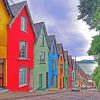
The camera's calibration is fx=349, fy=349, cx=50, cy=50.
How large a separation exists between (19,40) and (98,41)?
26181 mm

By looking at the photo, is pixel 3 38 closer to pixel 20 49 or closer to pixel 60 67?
pixel 20 49

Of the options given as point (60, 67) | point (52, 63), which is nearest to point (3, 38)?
point (52, 63)

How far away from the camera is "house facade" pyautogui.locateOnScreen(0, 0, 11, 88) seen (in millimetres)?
35875

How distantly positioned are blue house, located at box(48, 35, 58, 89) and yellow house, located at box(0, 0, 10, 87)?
17745 mm

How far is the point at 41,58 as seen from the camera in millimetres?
50469

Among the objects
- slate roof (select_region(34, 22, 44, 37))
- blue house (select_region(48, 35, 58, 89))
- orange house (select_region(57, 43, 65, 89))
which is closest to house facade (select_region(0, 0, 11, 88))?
slate roof (select_region(34, 22, 44, 37))

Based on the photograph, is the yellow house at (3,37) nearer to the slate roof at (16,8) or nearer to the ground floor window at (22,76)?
the slate roof at (16,8)

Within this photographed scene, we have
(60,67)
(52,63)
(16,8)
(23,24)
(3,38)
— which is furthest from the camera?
(60,67)

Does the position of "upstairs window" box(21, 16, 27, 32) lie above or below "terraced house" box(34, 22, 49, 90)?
above

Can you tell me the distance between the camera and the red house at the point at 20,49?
125 ft

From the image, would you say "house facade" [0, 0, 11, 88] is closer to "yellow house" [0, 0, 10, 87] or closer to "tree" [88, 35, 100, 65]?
"yellow house" [0, 0, 10, 87]

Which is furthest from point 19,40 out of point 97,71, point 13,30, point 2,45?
point 97,71

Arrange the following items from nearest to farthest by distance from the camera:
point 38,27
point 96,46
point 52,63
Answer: point 96,46 → point 38,27 → point 52,63

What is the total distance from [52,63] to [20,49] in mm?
16104
